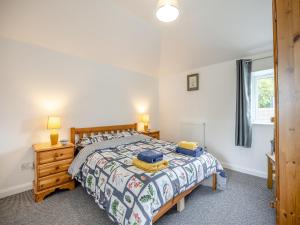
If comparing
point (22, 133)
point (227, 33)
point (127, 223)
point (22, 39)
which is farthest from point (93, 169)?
point (227, 33)

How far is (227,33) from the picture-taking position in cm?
273

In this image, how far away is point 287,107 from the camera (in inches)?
36.8

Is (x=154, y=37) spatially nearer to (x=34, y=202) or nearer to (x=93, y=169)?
(x=93, y=169)

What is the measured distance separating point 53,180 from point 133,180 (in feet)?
5.00

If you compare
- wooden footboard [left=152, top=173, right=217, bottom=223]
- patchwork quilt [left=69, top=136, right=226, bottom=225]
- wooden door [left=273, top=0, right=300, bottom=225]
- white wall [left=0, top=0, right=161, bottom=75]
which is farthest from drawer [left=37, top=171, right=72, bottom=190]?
wooden door [left=273, top=0, right=300, bottom=225]

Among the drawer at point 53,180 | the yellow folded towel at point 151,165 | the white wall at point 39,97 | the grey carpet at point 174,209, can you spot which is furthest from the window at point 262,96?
the drawer at point 53,180

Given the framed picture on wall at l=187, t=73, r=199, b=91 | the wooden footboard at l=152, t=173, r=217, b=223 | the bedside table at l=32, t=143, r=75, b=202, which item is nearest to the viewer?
the wooden footboard at l=152, t=173, r=217, b=223

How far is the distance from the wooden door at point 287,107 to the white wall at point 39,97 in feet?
10.0

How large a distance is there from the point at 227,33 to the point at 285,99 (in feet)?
7.57

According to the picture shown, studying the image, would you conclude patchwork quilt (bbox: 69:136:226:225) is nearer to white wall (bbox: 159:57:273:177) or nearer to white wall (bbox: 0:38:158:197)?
white wall (bbox: 0:38:158:197)

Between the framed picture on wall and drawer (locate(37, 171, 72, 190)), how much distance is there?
10.8 feet

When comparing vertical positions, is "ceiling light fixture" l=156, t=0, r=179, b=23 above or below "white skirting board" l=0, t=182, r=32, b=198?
above

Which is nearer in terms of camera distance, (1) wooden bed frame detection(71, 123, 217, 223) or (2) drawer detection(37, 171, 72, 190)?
(1) wooden bed frame detection(71, 123, 217, 223)

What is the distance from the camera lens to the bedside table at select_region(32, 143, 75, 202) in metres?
2.16
